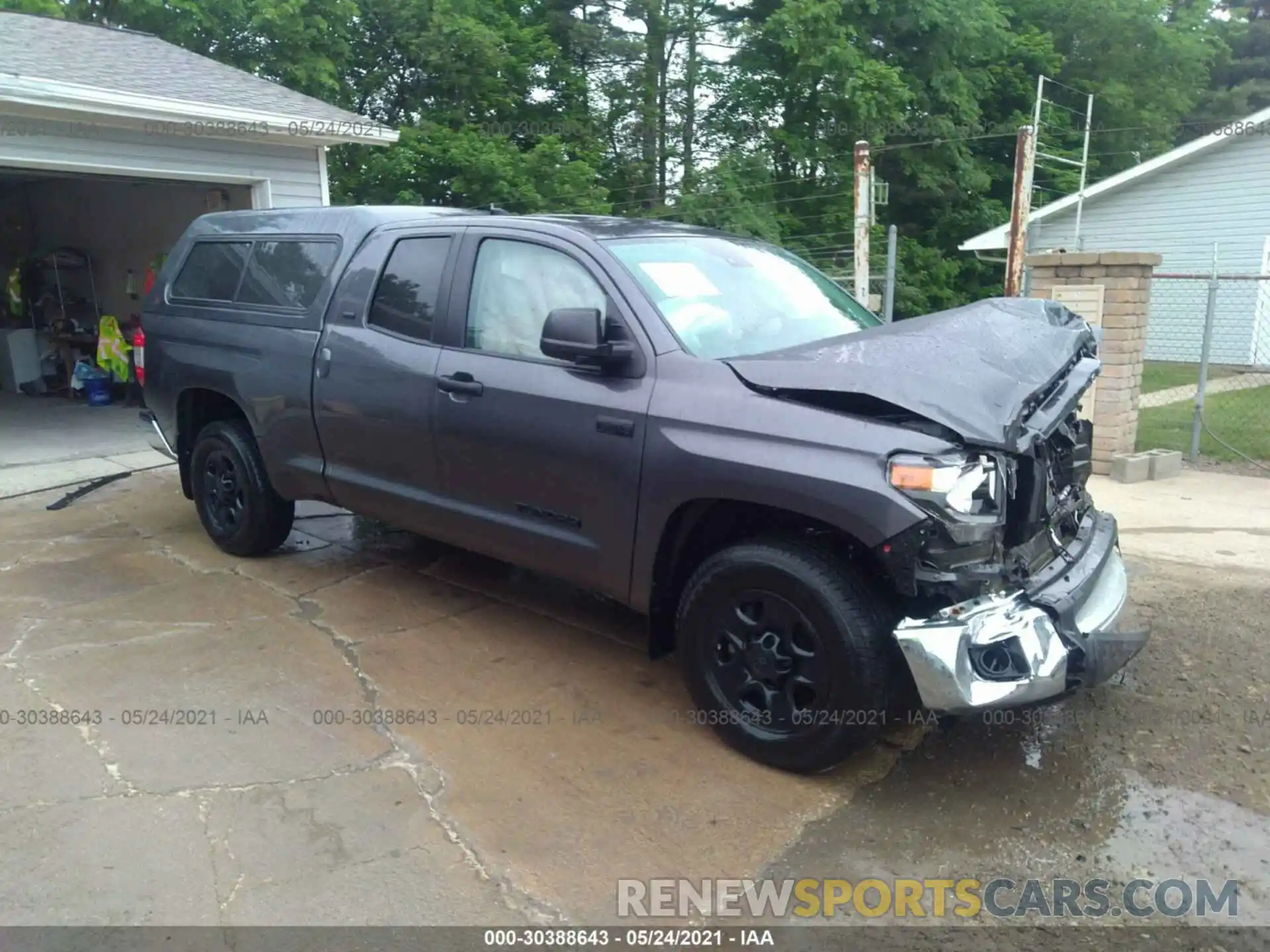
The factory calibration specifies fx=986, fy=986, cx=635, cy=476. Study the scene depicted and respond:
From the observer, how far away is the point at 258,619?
4.99m

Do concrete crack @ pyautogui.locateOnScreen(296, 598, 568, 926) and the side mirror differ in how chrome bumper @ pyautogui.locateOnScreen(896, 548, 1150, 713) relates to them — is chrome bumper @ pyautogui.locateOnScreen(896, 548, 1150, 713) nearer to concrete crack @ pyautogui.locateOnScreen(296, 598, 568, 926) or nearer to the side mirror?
concrete crack @ pyautogui.locateOnScreen(296, 598, 568, 926)

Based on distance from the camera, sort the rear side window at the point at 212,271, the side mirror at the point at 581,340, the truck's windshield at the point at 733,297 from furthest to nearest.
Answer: the rear side window at the point at 212,271 → the truck's windshield at the point at 733,297 → the side mirror at the point at 581,340

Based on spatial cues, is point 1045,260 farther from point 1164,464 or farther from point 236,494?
point 236,494

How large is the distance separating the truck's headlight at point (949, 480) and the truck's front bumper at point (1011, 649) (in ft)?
1.06

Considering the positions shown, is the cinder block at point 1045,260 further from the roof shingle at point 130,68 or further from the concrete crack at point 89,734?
the concrete crack at point 89,734

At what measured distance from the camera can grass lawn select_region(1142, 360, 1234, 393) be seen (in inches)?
577

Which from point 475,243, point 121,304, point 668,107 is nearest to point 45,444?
point 121,304

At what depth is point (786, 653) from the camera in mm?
3477

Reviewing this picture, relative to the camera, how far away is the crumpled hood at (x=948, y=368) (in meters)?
3.20

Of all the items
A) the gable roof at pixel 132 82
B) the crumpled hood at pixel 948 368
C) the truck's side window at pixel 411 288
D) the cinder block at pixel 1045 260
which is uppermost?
the gable roof at pixel 132 82

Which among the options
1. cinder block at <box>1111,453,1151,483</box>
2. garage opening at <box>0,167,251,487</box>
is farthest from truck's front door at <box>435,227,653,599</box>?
garage opening at <box>0,167,251,487</box>

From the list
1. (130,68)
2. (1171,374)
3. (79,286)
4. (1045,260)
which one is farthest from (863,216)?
(79,286)

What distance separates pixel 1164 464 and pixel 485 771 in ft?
21.4

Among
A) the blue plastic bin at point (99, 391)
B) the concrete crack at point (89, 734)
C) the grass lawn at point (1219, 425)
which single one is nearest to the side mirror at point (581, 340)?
the concrete crack at point (89, 734)
